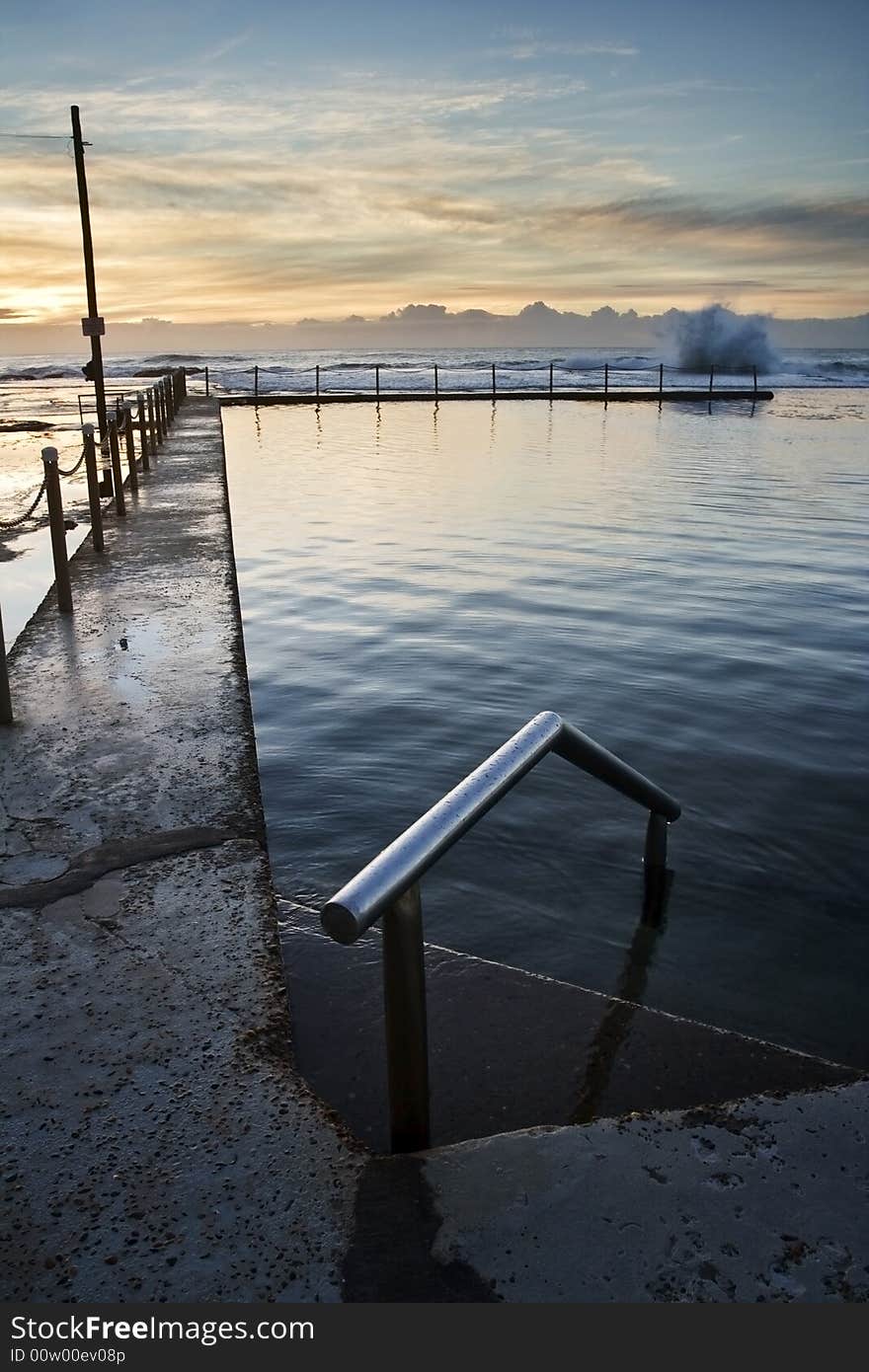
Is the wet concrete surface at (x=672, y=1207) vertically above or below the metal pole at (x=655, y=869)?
above

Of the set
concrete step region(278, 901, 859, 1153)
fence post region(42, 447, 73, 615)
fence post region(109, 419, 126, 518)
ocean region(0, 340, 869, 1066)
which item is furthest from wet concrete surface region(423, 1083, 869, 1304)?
Answer: fence post region(109, 419, 126, 518)

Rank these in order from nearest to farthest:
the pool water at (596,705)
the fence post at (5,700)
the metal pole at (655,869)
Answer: the pool water at (596,705), the metal pole at (655,869), the fence post at (5,700)

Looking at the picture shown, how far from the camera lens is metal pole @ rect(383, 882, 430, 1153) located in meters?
1.93

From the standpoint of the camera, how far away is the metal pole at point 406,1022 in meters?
1.93

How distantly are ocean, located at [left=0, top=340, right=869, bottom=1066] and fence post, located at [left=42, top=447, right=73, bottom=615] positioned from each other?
5.02 ft

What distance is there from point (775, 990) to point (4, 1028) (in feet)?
8.92

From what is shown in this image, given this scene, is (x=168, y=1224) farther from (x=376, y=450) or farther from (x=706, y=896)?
(x=376, y=450)

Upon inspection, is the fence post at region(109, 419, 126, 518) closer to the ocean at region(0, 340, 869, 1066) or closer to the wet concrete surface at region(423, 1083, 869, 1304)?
the ocean at region(0, 340, 869, 1066)

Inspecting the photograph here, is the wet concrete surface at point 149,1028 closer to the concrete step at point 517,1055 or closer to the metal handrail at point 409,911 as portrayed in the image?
the metal handrail at point 409,911

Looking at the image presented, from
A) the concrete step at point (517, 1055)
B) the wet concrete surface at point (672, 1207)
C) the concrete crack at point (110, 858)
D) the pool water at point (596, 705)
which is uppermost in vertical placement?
the concrete crack at point (110, 858)

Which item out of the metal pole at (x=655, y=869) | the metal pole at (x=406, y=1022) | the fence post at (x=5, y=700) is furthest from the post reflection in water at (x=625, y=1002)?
the fence post at (x=5, y=700)

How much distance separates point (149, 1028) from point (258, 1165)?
0.57 metres

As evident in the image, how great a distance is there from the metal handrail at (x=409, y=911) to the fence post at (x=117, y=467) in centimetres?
983

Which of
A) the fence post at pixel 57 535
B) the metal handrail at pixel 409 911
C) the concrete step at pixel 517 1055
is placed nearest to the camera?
the metal handrail at pixel 409 911
